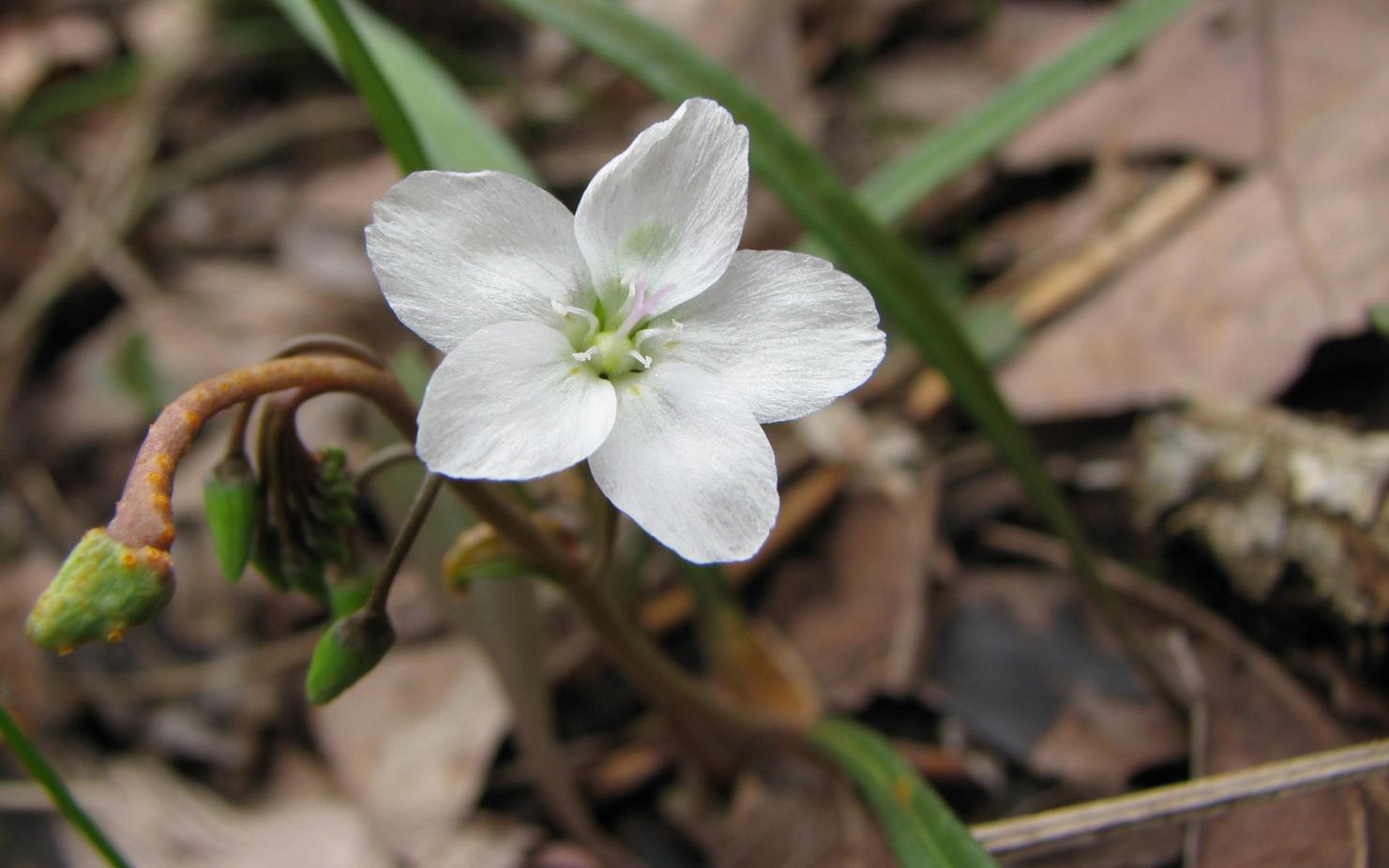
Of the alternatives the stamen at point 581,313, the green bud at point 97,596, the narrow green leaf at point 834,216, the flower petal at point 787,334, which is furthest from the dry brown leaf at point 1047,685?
the green bud at point 97,596

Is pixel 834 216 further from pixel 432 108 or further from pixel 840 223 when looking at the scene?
pixel 432 108

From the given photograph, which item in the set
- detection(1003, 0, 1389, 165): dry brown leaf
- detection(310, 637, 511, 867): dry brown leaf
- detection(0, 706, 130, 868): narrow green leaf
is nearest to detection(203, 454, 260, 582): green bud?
detection(0, 706, 130, 868): narrow green leaf

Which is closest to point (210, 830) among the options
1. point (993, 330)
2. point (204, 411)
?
point (204, 411)

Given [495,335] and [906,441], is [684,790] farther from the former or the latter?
[495,335]

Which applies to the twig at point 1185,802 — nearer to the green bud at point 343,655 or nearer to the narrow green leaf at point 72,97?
the green bud at point 343,655

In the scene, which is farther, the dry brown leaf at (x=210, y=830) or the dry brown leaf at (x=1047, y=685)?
the dry brown leaf at (x=210, y=830)

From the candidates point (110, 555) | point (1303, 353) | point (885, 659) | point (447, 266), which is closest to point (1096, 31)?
point (1303, 353)
